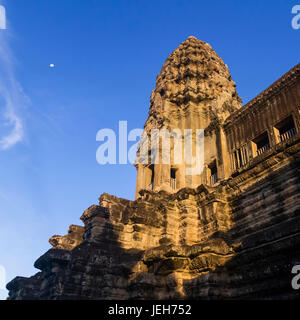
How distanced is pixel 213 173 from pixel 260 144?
374 centimetres

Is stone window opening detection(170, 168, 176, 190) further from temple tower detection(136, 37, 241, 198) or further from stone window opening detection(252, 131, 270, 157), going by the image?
stone window opening detection(252, 131, 270, 157)

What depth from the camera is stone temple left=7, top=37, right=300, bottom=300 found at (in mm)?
10211

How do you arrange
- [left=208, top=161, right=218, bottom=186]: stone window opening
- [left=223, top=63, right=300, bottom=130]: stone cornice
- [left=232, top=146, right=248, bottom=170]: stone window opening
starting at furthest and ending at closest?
[left=208, top=161, right=218, bottom=186]: stone window opening, [left=232, top=146, right=248, bottom=170]: stone window opening, [left=223, top=63, right=300, bottom=130]: stone cornice

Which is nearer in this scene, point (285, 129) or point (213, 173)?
point (285, 129)

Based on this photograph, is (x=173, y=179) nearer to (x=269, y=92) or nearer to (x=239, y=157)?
(x=239, y=157)

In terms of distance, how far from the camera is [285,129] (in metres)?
14.6

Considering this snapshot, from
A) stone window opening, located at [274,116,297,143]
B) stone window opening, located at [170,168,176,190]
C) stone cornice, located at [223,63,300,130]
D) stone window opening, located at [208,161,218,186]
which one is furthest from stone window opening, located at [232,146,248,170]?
stone window opening, located at [170,168,176,190]

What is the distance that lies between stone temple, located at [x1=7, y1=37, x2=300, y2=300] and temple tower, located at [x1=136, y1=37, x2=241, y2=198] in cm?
10

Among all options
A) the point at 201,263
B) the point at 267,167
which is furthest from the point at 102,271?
the point at 267,167

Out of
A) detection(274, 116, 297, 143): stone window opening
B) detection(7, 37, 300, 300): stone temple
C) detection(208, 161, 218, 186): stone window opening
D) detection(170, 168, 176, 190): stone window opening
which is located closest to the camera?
detection(7, 37, 300, 300): stone temple

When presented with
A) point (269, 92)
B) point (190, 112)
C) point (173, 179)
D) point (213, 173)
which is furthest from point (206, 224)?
point (190, 112)

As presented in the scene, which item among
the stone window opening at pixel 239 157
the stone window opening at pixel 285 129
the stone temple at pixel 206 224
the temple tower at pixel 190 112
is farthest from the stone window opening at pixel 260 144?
the temple tower at pixel 190 112

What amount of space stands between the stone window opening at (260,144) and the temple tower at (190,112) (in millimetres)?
1879

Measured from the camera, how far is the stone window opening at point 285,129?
554 inches
